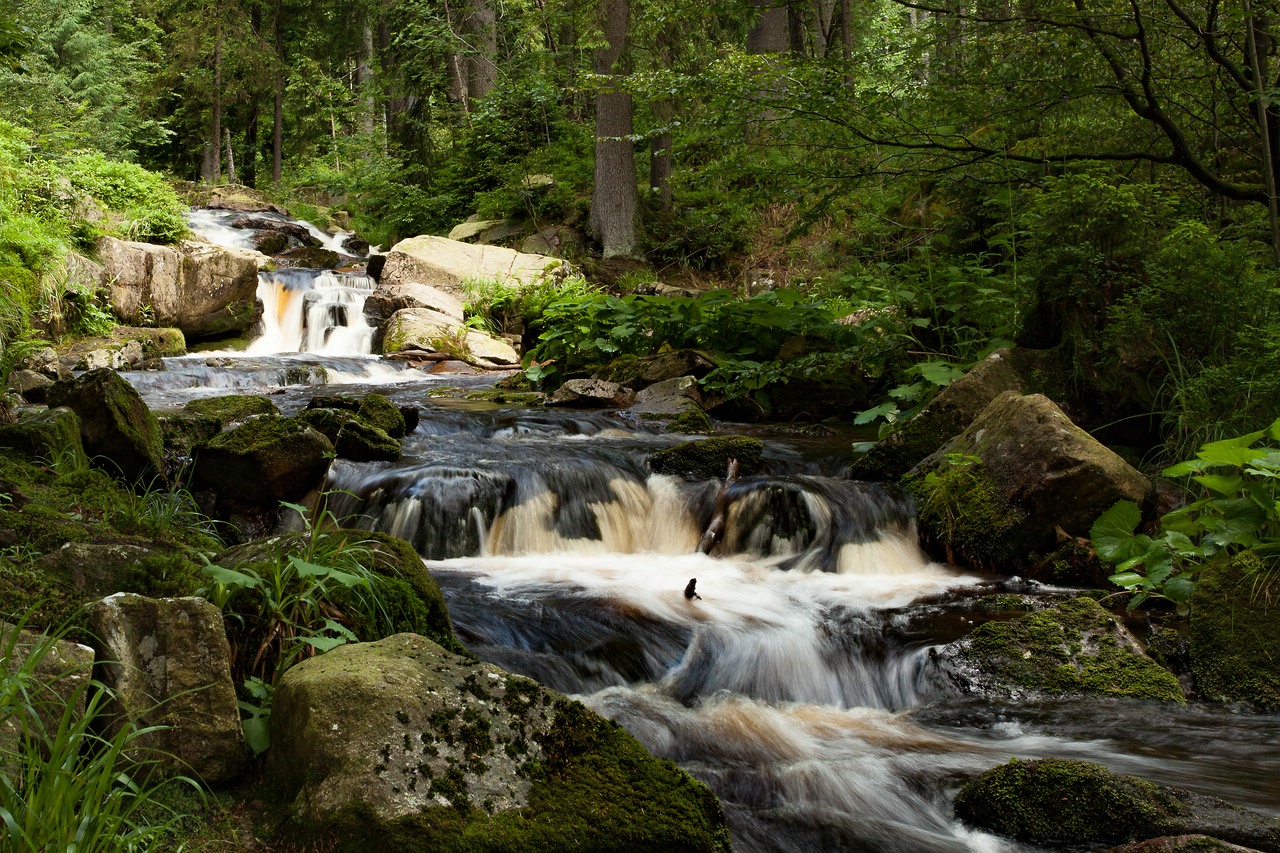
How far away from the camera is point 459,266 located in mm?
17328

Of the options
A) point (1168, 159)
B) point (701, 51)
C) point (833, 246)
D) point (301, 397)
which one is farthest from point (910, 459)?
point (701, 51)

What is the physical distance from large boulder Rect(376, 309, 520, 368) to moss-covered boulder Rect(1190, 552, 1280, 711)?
11494mm

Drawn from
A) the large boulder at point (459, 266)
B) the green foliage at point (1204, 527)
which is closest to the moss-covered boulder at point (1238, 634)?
the green foliage at point (1204, 527)

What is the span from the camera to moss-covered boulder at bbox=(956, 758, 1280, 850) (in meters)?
3.00

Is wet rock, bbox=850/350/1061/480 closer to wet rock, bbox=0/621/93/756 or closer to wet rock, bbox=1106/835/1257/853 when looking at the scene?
wet rock, bbox=1106/835/1257/853

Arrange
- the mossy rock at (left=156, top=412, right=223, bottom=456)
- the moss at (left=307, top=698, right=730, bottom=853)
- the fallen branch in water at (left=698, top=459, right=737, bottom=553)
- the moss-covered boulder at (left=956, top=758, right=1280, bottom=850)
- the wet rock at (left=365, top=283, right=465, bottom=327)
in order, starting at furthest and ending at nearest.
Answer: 1. the wet rock at (left=365, top=283, right=465, bottom=327)
2. the fallen branch in water at (left=698, top=459, right=737, bottom=553)
3. the mossy rock at (left=156, top=412, right=223, bottom=456)
4. the moss-covered boulder at (left=956, top=758, right=1280, bottom=850)
5. the moss at (left=307, top=698, right=730, bottom=853)

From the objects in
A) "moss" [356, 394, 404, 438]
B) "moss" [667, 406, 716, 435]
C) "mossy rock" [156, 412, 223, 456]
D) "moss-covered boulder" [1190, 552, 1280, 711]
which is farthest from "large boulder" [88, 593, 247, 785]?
"moss" [667, 406, 716, 435]

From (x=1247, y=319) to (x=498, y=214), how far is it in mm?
16733

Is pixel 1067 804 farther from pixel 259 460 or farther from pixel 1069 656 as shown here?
pixel 259 460

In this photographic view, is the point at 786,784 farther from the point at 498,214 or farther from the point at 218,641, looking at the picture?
the point at 498,214

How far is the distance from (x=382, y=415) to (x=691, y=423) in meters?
Answer: 3.10

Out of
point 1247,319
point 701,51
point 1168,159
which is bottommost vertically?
point 1247,319

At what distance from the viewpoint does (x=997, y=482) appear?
6.29m

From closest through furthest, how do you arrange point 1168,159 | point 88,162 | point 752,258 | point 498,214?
1. point 1168,159
2. point 88,162
3. point 752,258
4. point 498,214
